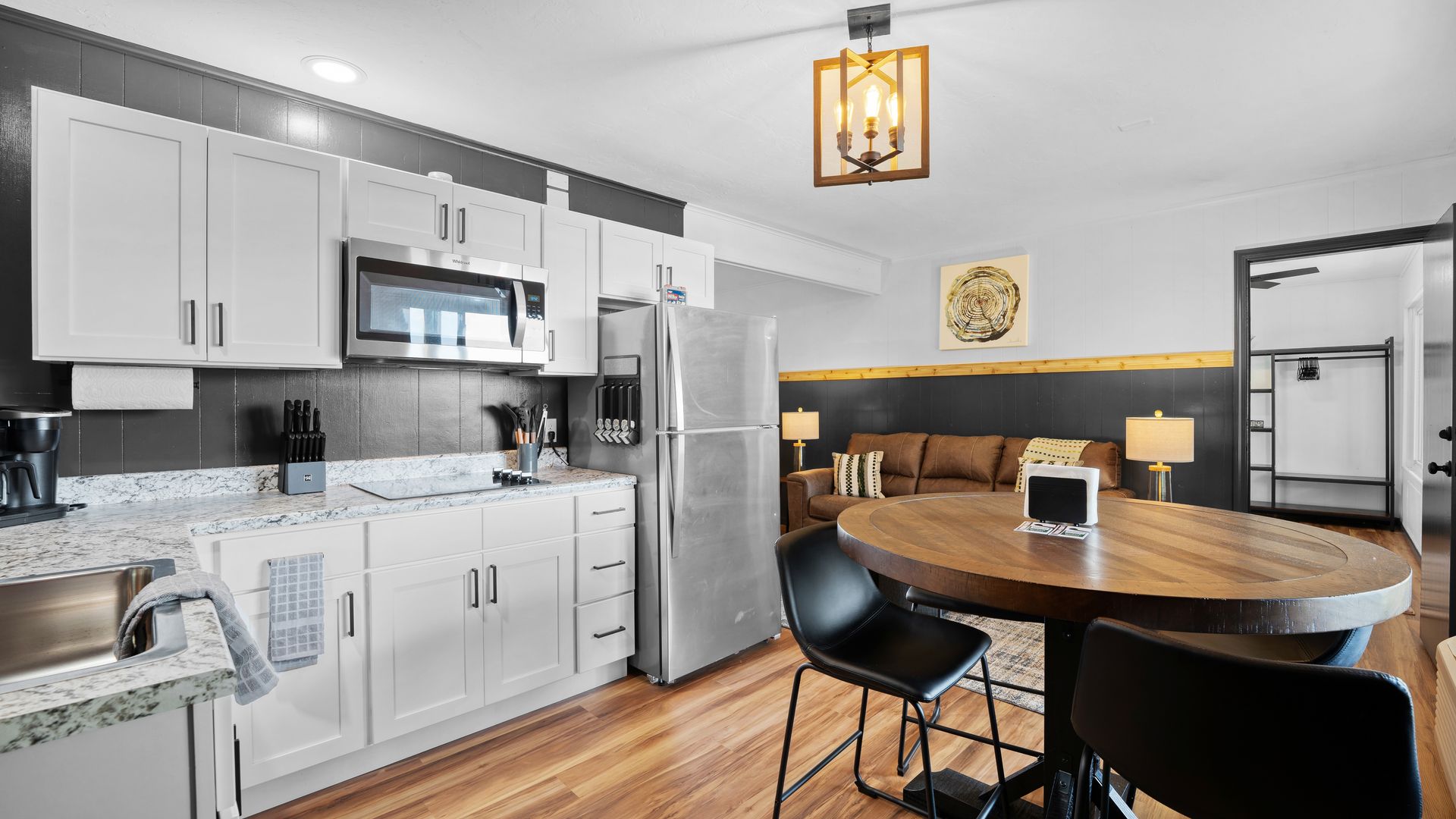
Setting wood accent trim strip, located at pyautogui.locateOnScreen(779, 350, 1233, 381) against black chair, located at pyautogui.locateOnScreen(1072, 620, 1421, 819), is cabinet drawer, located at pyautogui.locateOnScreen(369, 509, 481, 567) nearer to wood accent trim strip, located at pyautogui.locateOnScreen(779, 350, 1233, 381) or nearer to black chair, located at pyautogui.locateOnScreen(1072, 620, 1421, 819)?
black chair, located at pyautogui.locateOnScreen(1072, 620, 1421, 819)

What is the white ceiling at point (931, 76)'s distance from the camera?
209cm

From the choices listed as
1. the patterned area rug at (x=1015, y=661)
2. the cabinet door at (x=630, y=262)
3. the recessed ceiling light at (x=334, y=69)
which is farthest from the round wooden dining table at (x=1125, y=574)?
the recessed ceiling light at (x=334, y=69)

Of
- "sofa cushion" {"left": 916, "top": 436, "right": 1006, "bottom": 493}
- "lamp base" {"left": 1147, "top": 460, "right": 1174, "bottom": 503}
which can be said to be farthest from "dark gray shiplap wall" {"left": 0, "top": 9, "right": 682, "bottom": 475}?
"lamp base" {"left": 1147, "top": 460, "right": 1174, "bottom": 503}

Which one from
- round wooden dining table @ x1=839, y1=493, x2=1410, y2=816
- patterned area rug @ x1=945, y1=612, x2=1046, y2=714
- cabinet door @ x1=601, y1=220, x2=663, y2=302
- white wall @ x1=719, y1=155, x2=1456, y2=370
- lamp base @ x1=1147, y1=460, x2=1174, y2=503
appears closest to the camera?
round wooden dining table @ x1=839, y1=493, x2=1410, y2=816

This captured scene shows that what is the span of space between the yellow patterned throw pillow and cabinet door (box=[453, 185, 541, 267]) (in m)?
3.10

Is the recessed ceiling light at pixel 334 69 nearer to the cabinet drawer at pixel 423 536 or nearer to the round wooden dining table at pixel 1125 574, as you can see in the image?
the cabinet drawer at pixel 423 536

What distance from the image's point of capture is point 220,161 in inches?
83.5

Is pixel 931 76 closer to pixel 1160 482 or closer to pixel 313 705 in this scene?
pixel 1160 482

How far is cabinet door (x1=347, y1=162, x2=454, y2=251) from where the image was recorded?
240 centimetres

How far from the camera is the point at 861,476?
5086 millimetres

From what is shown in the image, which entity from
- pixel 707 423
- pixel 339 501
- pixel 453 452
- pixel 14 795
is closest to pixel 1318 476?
pixel 707 423

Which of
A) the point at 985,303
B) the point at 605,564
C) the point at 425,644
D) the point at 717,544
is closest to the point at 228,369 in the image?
the point at 425,644

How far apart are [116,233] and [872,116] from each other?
227 centimetres

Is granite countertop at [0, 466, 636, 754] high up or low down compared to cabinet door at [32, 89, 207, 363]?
down
